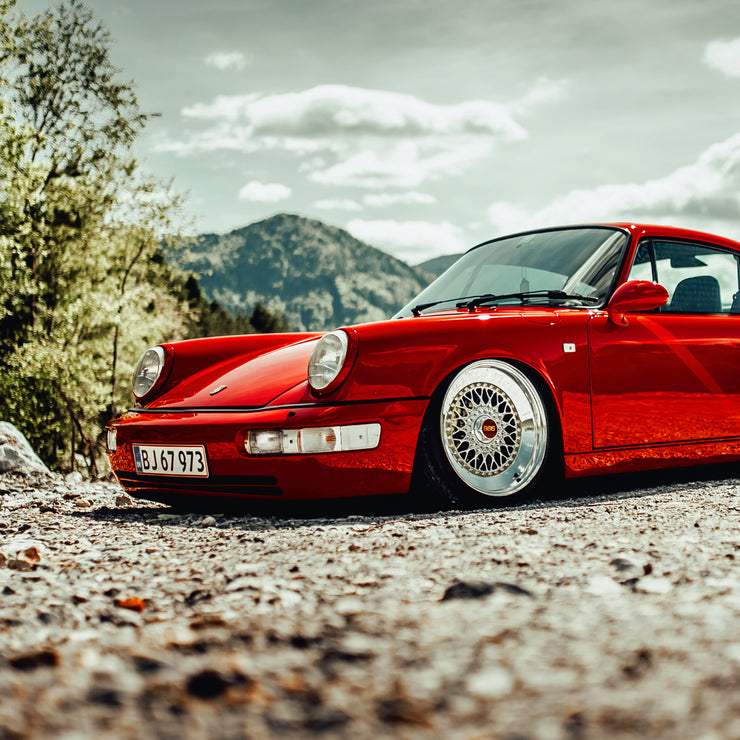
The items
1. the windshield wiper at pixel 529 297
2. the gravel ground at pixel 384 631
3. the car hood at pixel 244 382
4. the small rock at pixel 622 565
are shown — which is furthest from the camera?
the windshield wiper at pixel 529 297

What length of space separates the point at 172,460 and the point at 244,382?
0.55m

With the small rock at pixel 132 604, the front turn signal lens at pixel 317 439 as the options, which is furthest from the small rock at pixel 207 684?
the front turn signal lens at pixel 317 439

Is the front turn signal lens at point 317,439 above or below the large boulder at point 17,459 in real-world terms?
above

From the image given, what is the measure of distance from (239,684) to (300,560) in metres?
1.07

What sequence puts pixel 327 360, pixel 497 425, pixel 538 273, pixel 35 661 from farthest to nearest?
pixel 538 273 → pixel 497 425 → pixel 327 360 → pixel 35 661

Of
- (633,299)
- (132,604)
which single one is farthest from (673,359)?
(132,604)

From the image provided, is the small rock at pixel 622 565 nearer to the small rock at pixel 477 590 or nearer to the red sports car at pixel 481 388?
the small rock at pixel 477 590

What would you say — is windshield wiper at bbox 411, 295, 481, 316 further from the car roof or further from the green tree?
the green tree

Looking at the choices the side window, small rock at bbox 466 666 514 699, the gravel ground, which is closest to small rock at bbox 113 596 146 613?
the gravel ground

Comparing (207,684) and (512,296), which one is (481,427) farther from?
(207,684)

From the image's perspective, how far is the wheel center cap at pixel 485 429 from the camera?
3.61m

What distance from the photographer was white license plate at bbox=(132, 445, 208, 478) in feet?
11.9

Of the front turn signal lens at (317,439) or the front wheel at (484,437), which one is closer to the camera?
the front turn signal lens at (317,439)

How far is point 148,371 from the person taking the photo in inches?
183
